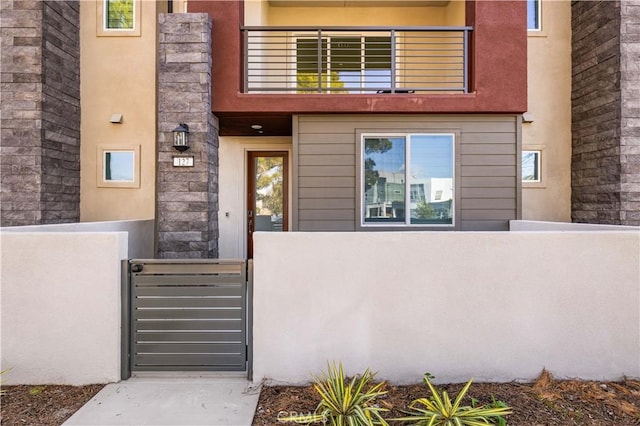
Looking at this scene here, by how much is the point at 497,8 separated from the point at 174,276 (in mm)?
5769

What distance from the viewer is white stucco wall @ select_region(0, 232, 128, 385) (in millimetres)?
3098

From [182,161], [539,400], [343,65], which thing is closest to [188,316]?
[182,161]

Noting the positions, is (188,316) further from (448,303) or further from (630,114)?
(630,114)

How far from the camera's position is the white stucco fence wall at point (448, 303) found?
3.11 m

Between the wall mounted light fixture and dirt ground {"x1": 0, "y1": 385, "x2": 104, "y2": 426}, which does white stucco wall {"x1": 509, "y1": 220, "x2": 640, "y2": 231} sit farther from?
dirt ground {"x1": 0, "y1": 385, "x2": 104, "y2": 426}

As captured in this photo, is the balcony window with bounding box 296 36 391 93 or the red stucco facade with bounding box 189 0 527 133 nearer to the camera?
the red stucco facade with bounding box 189 0 527 133

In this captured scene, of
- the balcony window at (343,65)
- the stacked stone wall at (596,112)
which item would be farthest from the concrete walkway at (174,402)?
the stacked stone wall at (596,112)

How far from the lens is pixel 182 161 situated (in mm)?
5051

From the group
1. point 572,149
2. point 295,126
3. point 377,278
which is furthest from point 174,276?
point 572,149

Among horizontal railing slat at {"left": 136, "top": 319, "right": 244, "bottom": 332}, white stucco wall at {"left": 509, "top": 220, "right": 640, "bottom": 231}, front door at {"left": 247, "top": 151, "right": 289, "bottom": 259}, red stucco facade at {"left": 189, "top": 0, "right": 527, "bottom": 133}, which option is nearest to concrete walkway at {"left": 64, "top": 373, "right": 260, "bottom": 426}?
horizontal railing slat at {"left": 136, "top": 319, "right": 244, "bottom": 332}

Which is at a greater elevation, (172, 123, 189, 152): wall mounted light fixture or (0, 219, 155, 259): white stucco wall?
(172, 123, 189, 152): wall mounted light fixture

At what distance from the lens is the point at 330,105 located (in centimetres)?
521

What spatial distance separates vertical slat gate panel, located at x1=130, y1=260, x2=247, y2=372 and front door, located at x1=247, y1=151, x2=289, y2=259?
3.61 metres

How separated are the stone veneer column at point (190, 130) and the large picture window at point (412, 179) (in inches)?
95.2
